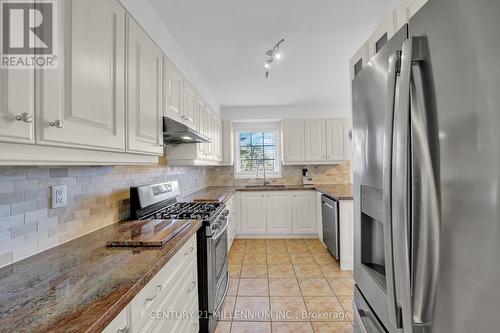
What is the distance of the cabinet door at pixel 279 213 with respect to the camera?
4.34 metres

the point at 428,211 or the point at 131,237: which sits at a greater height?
the point at 428,211

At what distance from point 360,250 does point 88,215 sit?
1567mm

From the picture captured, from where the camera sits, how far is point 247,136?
17.0 feet

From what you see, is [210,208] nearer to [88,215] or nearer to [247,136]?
[88,215]

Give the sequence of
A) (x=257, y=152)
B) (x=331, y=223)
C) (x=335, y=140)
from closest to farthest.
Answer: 1. (x=331, y=223)
2. (x=335, y=140)
3. (x=257, y=152)

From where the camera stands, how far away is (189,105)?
2.49 m

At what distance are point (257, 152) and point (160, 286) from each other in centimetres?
417

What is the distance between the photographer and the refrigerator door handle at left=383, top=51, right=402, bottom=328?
2.42 feet

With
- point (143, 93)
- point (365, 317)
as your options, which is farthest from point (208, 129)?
point (365, 317)

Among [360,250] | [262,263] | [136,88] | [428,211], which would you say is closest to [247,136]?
[262,263]

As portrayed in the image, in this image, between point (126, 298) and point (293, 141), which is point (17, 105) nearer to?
point (126, 298)

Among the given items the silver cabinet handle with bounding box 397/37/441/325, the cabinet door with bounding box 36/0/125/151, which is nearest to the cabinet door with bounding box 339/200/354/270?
the silver cabinet handle with bounding box 397/37/441/325

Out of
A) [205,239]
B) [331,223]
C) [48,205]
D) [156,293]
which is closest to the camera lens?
[156,293]

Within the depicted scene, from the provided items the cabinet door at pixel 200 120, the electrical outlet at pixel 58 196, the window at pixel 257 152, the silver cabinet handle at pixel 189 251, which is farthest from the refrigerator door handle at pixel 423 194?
the window at pixel 257 152
